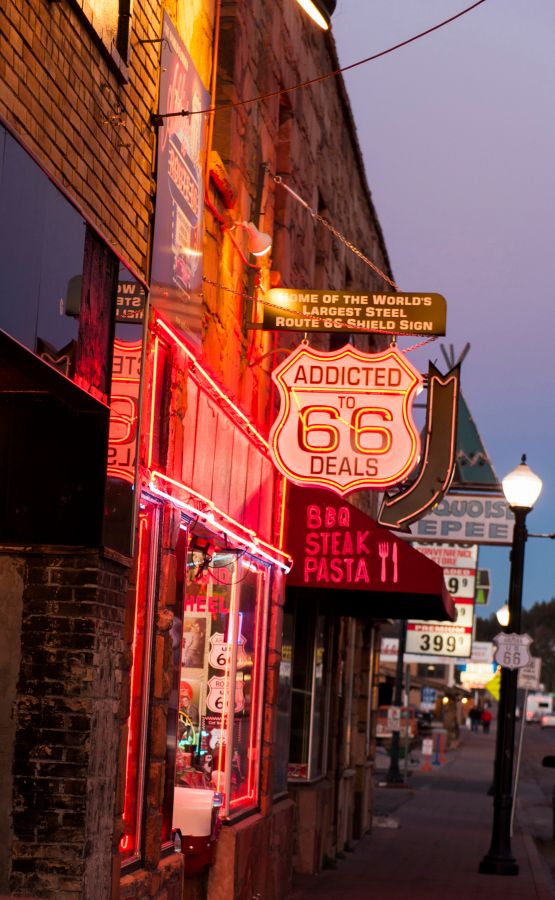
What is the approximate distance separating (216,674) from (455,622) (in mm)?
20427

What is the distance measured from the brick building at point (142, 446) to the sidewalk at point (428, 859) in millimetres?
1422

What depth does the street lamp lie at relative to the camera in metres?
18.6

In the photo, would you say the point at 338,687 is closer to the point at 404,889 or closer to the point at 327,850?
the point at 327,850

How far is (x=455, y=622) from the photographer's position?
107ft

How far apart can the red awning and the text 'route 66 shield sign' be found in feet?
7.70

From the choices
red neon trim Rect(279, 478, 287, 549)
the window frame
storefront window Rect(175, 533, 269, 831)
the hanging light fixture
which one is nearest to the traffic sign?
red neon trim Rect(279, 478, 287, 549)

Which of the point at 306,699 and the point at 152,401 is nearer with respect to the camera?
the point at 152,401

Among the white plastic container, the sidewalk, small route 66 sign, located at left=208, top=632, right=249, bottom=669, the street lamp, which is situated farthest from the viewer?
the street lamp

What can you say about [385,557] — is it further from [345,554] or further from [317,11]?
[317,11]

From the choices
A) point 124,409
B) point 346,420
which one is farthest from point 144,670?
point 346,420

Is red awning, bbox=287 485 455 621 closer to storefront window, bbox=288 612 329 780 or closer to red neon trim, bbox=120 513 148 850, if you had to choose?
storefront window, bbox=288 612 329 780

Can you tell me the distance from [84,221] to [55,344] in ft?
2.55

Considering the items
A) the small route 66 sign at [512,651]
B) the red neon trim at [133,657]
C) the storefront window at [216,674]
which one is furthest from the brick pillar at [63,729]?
the small route 66 sign at [512,651]

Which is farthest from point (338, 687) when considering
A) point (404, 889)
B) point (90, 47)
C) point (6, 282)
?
point (6, 282)
